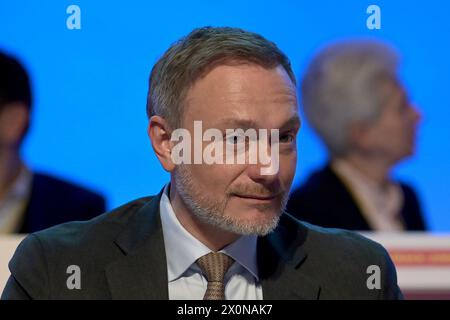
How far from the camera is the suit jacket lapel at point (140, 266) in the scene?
4.84 feet

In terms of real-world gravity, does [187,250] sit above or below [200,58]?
below

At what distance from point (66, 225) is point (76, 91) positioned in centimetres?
70

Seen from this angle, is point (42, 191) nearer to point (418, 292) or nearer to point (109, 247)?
point (109, 247)

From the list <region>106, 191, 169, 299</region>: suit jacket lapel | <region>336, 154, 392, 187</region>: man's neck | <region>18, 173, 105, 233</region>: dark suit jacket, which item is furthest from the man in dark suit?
<region>336, 154, 392, 187</region>: man's neck

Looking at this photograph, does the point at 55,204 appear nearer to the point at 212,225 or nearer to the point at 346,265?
the point at 212,225

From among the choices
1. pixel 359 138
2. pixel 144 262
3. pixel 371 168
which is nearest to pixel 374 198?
pixel 371 168

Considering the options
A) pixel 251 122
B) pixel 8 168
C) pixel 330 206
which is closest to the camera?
pixel 251 122

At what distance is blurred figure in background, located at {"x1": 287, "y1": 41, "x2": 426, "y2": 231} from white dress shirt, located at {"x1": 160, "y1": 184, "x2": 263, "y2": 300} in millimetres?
806

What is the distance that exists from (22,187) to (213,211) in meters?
0.99

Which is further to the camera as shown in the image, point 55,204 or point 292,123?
point 55,204

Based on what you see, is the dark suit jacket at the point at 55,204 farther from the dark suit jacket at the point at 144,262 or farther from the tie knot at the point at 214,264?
the tie knot at the point at 214,264

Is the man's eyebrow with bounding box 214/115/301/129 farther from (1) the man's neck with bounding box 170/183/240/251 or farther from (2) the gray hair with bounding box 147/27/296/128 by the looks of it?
(1) the man's neck with bounding box 170/183/240/251

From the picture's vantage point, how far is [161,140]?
1.59 m

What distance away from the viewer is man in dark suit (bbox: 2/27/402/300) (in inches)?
56.6
